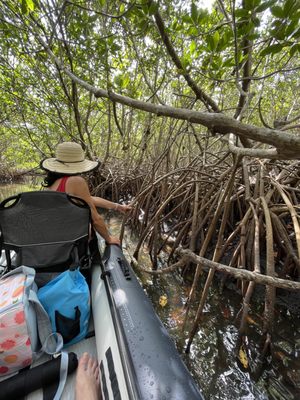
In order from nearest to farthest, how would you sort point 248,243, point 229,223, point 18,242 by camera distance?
point 18,242 < point 248,243 < point 229,223

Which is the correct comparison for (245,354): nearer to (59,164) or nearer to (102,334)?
(102,334)

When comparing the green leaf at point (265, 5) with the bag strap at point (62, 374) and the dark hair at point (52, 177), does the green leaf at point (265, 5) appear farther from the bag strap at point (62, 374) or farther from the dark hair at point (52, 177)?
the bag strap at point (62, 374)

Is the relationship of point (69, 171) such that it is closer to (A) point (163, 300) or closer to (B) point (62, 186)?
(B) point (62, 186)

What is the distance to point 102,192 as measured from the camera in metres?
5.16

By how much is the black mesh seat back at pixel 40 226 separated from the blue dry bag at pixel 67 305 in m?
0.15

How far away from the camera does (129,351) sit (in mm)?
864

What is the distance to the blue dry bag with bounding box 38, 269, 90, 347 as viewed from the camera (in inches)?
40.5

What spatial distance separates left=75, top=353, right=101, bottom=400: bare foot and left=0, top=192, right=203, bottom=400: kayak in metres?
0.04

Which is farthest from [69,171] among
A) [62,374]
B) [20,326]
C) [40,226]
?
[62,374]

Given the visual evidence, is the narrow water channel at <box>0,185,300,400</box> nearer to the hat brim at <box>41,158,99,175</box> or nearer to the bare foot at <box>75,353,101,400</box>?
the bare foot at <box>75,353,101,400</box>

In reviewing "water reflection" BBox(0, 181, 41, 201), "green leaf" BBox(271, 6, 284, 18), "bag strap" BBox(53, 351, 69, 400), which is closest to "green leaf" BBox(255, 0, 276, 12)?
"green leaf" BBox(271, 6, 284, 18)

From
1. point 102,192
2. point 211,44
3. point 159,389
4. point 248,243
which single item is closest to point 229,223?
point 248,243

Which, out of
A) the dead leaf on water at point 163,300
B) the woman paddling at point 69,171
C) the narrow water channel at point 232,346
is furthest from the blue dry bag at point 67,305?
the dead leaf on water at point 163,300

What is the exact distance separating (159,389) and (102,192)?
4.68m
